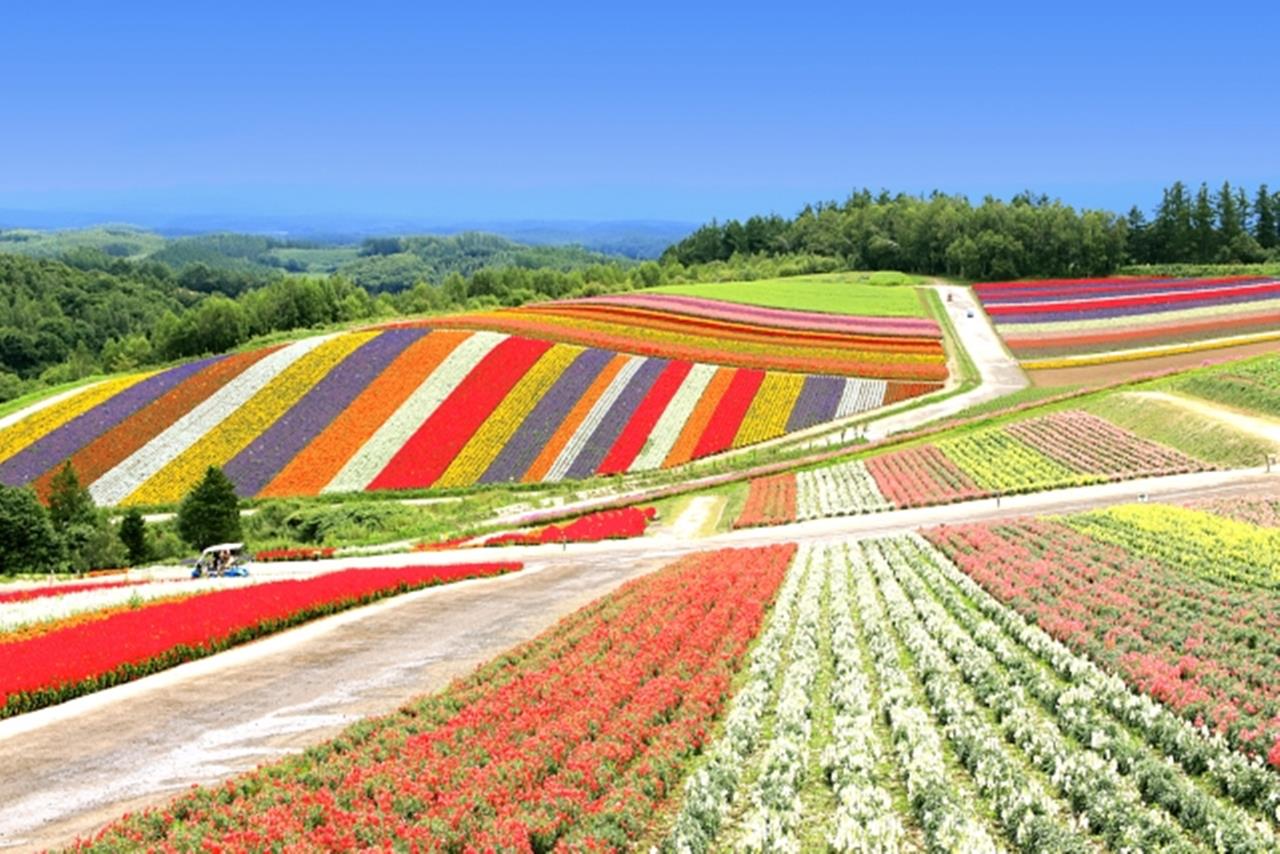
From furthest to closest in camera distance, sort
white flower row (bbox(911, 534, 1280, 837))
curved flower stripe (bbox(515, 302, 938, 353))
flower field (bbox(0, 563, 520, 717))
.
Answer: curved flower stripe (bbox(515, 302, 938, 353)) < flower field (bbox(0, 563, 520, 717)) < white flower row (bbox(911, 534, 1280, 837))

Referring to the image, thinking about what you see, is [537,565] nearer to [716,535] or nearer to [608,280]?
[716,535]

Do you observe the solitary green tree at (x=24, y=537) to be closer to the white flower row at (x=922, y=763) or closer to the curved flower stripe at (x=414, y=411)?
the curved flower stripe at (x=414, y=411)

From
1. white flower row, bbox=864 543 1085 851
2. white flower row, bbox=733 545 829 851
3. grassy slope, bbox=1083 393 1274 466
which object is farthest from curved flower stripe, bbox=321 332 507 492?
white flower row, bbox=864 543 1085 851

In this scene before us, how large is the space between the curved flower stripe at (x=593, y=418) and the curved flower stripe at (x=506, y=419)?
399 centimetres

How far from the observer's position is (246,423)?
67.5 m

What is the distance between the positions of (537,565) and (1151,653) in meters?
24.0

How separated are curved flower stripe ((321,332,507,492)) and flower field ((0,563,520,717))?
2542 cm

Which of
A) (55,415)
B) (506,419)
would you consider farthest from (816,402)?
(55,415)

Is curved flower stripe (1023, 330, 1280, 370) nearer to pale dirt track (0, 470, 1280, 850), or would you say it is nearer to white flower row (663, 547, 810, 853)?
pale dirt track (0, 470, 1280, 850)

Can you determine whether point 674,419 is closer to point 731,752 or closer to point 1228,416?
point 1228,416

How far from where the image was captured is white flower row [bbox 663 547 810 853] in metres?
12.4

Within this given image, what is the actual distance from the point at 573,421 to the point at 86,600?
1515 inches

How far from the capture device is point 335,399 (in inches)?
2776

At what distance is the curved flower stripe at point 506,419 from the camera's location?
59.5m
